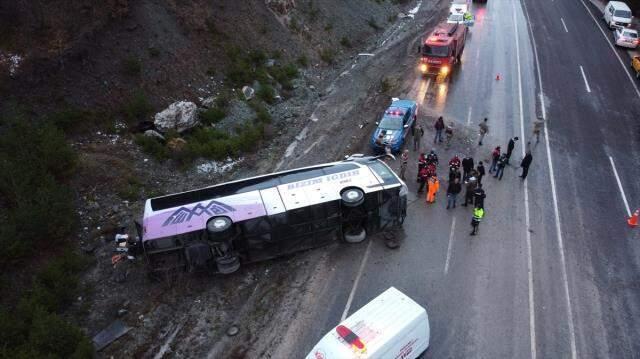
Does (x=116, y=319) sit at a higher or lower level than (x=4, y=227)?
lower

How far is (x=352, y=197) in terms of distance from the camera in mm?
14039

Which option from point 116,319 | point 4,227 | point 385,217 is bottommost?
point 116,319

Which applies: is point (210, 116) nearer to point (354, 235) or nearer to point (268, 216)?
point (268, 216)

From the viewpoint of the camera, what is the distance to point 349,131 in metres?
22.1

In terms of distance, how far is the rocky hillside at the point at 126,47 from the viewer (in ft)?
59.9

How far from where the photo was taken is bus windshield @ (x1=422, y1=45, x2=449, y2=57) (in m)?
26.2

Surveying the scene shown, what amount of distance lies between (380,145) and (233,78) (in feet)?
30.0

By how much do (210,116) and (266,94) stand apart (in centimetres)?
404

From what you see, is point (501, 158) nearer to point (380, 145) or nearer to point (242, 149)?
point (380, 145)

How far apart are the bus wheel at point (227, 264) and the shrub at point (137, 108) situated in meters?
9.26

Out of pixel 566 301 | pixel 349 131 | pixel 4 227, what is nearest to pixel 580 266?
pixel 566 301

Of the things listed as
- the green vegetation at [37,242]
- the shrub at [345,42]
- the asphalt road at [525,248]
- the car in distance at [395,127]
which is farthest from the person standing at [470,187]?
the shrub at [345,42]

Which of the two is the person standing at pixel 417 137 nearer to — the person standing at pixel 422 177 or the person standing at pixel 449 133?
the person standing at pixel 449 133

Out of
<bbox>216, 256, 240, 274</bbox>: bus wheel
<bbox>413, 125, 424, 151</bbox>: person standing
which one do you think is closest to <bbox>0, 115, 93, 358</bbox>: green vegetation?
<bbox>216, 256, 240, 274</bbox>: bus wheel
